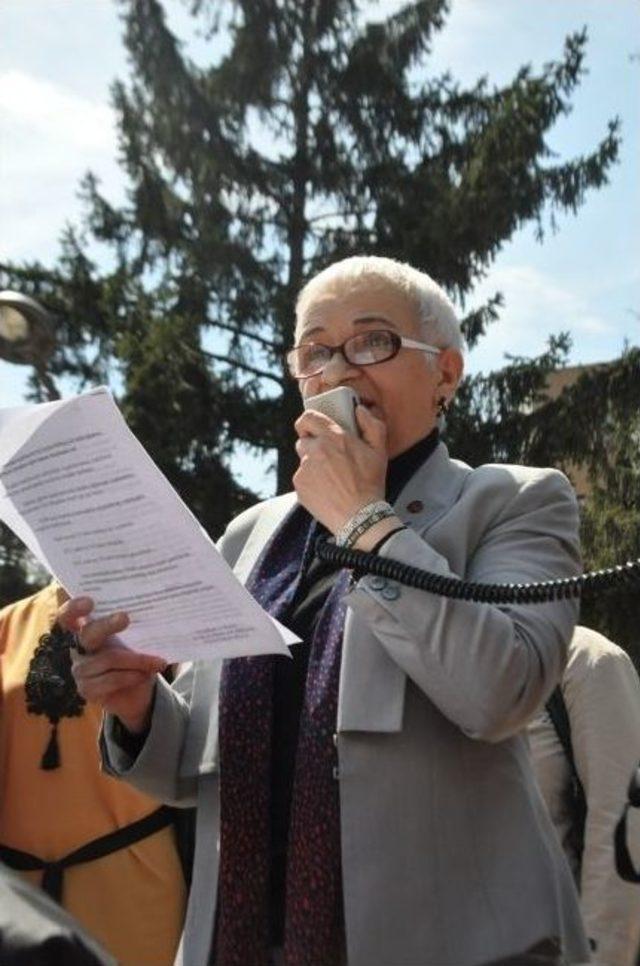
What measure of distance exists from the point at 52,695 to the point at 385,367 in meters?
1.52

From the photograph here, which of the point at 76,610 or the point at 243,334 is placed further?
the point at 243,334

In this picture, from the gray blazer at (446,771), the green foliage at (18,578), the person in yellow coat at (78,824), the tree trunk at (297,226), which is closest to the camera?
the gray blazer at (446,771)

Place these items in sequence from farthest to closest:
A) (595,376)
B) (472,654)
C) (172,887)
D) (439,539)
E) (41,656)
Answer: (595,376)
(41,656)
(172,887)
(439,539)
(472,654)

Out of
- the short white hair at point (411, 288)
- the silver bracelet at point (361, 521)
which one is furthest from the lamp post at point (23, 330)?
the silver bracelet at point (361, 521)

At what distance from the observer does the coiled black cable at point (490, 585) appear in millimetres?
1663

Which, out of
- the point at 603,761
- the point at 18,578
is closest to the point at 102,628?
the point at 603,761

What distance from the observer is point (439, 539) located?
1854 mm

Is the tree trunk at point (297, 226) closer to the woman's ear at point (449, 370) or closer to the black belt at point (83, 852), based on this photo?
the black belt at point (83, 852)

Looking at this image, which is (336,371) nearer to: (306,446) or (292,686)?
(306,446)

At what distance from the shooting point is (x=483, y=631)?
1.63m

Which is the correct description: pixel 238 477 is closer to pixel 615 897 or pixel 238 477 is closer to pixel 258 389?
pixel 258 389

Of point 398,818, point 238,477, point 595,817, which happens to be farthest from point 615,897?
point 238,477

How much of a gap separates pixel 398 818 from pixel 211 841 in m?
0.35

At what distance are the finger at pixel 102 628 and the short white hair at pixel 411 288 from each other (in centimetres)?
63
